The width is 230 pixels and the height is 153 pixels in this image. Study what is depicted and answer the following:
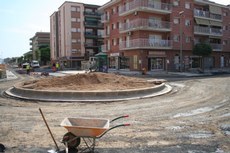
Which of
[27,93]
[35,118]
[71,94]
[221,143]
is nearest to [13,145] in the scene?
[35,118]

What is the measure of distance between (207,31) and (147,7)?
15.2 meters

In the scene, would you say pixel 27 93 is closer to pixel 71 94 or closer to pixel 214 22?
pixel 71 94

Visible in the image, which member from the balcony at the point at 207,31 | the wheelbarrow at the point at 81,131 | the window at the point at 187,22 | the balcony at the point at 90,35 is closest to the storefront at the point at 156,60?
the window at the point at 187,22

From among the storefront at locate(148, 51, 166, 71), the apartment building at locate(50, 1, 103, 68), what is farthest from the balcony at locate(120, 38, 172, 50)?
the apartment building at locate(50, 1, 103, 68)

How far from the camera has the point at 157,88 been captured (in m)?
15.9

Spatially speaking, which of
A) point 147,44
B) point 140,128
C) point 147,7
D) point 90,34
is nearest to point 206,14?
point 147,7

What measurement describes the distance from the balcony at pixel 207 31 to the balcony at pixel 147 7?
25.1 feet

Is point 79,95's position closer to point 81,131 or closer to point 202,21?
point 81,131

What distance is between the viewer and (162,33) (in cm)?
4128

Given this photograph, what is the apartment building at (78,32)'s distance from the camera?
223ft

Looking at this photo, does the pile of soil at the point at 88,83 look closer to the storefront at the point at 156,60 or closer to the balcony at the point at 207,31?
the storefront at the point at 156,60

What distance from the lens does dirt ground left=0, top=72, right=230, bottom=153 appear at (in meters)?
5.77

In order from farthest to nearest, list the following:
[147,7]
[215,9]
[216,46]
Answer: [215,9]
[216,46]
[147,7]

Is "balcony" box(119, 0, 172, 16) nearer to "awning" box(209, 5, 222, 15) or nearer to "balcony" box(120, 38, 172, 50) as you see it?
"balcony" box(120, 38, 172, 50)
